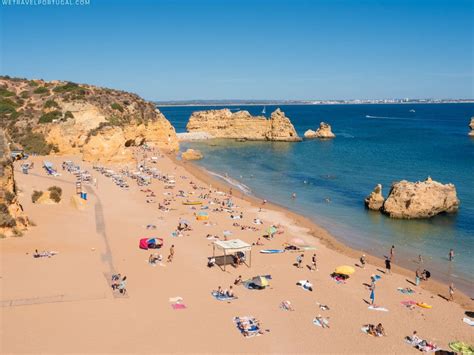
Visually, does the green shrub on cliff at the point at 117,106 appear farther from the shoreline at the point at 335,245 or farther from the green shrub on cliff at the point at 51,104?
the shoreline at the point at 335,245

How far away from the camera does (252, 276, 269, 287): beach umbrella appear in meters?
19.3

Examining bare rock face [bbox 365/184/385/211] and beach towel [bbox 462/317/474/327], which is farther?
bare rock face [bbox 365/184/385/211]

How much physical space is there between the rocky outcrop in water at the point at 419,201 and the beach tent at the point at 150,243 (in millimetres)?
19006

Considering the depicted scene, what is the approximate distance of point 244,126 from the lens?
9850 centimetres

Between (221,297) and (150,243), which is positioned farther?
(150,243)

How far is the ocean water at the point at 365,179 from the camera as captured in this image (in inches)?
1083

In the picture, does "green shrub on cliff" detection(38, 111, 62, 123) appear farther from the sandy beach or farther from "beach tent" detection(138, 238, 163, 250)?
"beach tent" detection(138, 238, 163, 250)

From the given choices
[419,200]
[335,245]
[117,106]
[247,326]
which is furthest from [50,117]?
[247,326]

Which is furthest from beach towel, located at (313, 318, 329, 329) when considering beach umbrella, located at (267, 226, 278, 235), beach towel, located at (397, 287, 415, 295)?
beach umbrella, located at (267, 226, 278, 235)

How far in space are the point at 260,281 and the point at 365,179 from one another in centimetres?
3338

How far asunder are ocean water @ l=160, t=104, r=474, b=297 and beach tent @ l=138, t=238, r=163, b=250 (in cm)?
1218

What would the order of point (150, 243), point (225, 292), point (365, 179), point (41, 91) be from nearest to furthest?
1. point (225, 292)
2. point (150, 243)
3. point (365, 179)
4. point (41, 91)

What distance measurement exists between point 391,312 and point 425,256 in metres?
9.26

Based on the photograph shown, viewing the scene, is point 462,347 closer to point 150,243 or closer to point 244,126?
point 150,243
